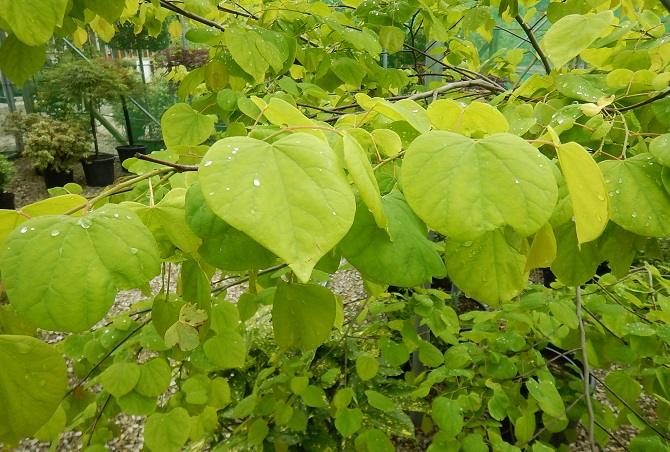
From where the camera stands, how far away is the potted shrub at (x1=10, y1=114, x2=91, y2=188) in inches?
195

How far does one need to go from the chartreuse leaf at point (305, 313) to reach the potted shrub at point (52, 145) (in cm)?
547

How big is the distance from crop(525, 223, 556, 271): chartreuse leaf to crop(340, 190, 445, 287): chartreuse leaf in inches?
4.6

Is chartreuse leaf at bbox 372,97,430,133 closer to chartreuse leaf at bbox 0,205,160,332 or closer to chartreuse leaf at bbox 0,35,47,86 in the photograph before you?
chartreuse leaf at bbox 0,205,160,332

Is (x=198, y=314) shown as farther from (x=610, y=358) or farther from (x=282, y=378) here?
(x=610, y=358)

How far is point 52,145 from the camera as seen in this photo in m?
5.00

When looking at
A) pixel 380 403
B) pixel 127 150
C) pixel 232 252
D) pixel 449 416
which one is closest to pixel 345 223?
pixel 232 252

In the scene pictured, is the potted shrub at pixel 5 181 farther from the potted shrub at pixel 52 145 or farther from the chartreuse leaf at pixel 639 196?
the chartreuse leaf at pixel 639 196

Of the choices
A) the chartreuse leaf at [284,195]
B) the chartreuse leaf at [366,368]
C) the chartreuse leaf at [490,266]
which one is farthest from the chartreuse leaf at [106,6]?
the chartreuse leaf at [366,368]

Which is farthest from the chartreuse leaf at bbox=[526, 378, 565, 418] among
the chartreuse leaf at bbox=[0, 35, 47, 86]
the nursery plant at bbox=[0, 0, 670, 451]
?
the chartreuse leaf at bbox=[0, 35, 47, 86]

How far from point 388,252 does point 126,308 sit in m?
3.44

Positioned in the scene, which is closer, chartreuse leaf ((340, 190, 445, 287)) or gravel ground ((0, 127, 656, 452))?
chartreuse leaf ((340, 190, 445, 287))

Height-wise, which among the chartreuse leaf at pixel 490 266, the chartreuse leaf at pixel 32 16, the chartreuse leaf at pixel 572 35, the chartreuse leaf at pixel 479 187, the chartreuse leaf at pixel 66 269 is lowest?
the chartreuse leaf at pixel 490 266

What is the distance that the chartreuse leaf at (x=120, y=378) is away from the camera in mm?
917

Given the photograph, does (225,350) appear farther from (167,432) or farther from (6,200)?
(6,200)
